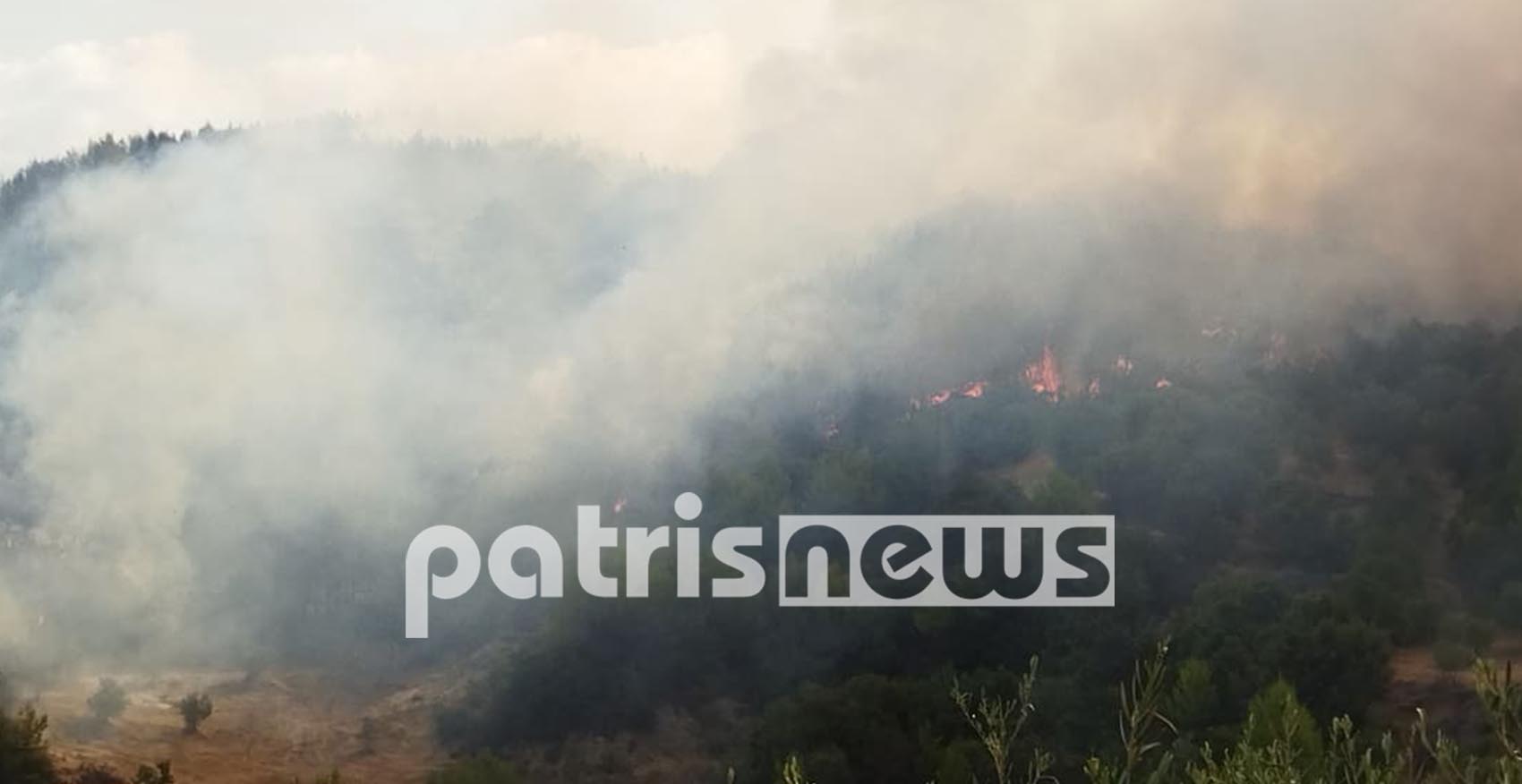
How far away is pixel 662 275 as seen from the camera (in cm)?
500

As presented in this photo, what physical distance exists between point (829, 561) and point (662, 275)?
1101mm

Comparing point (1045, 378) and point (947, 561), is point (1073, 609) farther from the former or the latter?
point (1045, 378)

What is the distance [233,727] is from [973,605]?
242 centimetres

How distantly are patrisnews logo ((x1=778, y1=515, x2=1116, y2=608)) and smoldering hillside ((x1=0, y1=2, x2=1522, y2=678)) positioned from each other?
0.48 metres

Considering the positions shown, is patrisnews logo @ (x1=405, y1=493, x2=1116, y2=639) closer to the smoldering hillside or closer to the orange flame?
the smoldering hillside

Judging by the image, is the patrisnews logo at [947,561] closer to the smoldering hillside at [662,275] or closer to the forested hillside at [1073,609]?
the forested hillside at [1073,609]

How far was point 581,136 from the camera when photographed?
5074 mm

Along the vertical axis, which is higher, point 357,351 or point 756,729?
point 357,351

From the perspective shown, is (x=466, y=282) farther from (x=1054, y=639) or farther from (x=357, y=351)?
(x=1054, y=639)

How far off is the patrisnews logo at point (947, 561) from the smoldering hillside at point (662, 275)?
0.48 m

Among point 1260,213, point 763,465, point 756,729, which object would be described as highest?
point 1260,213

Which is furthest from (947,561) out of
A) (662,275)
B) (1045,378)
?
(662,275)

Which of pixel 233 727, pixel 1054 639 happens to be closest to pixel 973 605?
pixel 1054 639

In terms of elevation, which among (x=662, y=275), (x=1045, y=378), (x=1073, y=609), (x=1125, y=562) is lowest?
(x=1073, y=609)
